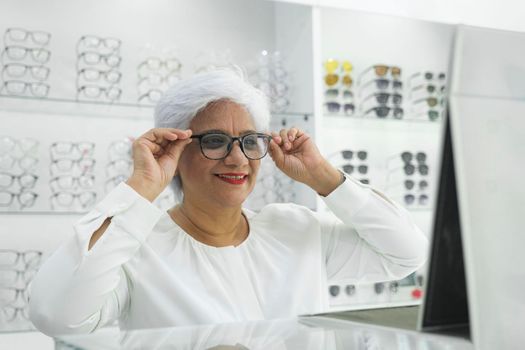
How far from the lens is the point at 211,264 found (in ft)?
4.48

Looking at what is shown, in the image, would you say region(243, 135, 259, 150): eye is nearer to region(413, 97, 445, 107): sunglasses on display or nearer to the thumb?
the thumb

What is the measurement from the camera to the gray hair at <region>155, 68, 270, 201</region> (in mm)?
1421

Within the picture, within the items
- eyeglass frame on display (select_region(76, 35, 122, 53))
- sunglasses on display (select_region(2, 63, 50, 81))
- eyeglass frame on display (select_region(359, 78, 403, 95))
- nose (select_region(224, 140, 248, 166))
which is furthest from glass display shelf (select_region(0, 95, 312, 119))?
nose (select_region(224, 140, 248, 166))

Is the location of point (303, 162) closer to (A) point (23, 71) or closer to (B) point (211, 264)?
(B) point (211, 264)

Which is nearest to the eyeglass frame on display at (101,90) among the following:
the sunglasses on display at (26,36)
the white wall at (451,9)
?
the sunglasses on display at (26,36)

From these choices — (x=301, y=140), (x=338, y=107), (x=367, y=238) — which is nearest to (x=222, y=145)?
(x=301, y=140)

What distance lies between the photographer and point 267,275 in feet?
4.58

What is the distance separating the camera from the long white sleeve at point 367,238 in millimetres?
1426

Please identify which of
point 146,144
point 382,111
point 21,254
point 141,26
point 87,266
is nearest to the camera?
point 87,266

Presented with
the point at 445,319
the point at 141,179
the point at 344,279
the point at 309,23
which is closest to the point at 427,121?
the point at 309,23

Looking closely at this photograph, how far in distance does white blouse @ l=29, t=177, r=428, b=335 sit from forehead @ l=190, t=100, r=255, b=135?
24 centimetres

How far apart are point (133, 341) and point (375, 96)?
279 centimetres

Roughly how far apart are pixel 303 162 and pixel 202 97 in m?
0.29

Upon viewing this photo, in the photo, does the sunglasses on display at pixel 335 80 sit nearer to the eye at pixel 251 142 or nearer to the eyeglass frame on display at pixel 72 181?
the eyeglass frame on display at pixel 72 181
